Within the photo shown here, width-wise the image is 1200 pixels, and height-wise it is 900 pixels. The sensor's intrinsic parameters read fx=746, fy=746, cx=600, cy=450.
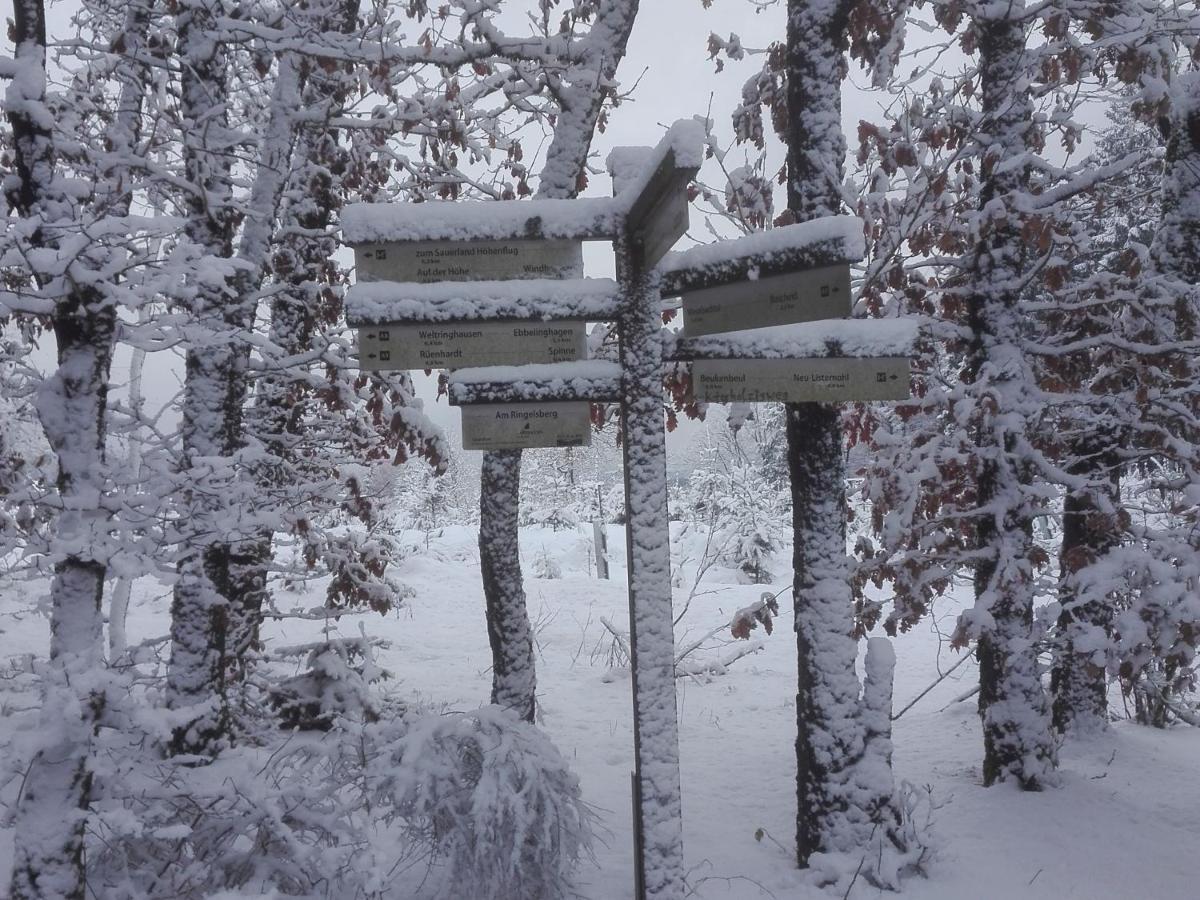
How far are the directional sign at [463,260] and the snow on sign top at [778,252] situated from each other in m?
0.60

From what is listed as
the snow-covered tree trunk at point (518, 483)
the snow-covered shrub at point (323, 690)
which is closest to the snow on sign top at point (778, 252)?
the snow-covered tree trunk at point (518, 483)

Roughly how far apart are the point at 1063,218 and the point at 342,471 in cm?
567

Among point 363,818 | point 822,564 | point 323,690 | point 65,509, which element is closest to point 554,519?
point 323,690

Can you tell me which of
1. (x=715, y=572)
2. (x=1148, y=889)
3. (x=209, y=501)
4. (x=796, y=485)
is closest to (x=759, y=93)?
(x=796, y=485)

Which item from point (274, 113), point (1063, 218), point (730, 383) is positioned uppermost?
point (274, 113)

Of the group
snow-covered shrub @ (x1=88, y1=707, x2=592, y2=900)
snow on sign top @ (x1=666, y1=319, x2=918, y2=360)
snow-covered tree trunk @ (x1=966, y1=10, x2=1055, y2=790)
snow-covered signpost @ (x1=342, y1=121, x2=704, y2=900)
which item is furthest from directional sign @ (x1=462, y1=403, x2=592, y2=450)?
snow-covered tree trunk @ (x1=966, y1=10, x2=1055, y2=790)

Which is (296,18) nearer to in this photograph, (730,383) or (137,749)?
(730,383)

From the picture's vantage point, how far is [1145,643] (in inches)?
155

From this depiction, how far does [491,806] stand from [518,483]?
2.02 meters

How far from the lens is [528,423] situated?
324 cm

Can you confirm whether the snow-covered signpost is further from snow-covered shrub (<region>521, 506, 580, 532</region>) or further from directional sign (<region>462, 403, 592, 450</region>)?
snow-covered shrub (<region>521, 506, 580, 532</region>)

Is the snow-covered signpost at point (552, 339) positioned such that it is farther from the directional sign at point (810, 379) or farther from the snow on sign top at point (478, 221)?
the directional sign at point (810, 379)

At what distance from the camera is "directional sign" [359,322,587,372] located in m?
3.14

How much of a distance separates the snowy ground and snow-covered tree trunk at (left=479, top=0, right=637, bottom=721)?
0.54 meters
